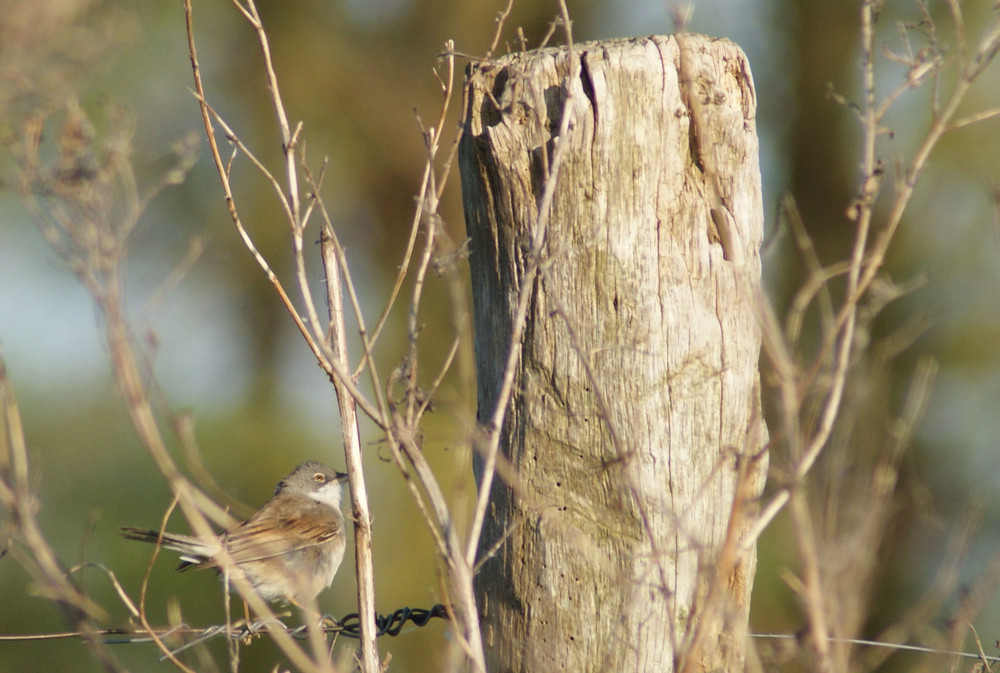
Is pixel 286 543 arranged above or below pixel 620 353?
below

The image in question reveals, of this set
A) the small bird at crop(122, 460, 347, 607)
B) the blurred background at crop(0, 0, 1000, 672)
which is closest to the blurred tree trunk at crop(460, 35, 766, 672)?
the small bird at crop(122, 460, 347, 607)

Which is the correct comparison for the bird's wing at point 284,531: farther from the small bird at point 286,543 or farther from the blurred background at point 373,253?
the blurred background at point 373,253

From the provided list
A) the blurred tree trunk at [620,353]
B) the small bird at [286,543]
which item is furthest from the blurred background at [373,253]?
the blurred tree trunk at [620,353]

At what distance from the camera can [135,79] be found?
13930mm

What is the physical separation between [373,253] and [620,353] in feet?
37.2

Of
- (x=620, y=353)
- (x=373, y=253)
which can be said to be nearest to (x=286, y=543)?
(x=620, y=353)

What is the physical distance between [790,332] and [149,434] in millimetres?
1421

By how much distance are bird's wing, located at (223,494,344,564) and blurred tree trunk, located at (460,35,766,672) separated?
2693 mm

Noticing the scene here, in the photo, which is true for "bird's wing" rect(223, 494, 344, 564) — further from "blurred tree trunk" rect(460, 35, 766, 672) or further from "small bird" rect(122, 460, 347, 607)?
"blurred tree trunk" rect(460, 35, 766, 672)

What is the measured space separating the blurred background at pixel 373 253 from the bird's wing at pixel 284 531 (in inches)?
216

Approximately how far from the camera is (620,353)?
3.15 metres

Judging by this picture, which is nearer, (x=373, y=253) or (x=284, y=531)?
(x=284, y=531)

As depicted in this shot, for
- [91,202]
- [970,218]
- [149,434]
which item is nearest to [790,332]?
[149,434]

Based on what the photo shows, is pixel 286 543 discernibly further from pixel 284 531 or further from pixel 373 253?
pixel 373 253
